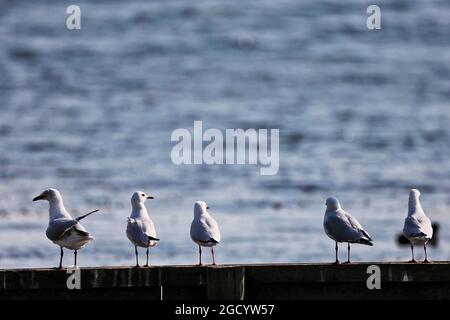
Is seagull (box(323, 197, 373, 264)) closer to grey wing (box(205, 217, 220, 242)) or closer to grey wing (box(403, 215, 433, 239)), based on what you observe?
grey wing (box(403, 215, 433, 239))

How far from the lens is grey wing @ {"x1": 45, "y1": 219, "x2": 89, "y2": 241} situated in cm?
1217

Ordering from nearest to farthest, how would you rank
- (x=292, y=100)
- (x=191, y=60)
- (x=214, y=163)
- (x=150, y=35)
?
(x=214, y=163)
(x=292, y=100)
(x=191, y=60)
(x=150, y=35)

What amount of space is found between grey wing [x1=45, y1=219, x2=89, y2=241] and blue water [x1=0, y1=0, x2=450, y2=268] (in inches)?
213

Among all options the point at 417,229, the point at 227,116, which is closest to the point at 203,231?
the point at 417,229

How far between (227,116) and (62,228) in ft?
84.3

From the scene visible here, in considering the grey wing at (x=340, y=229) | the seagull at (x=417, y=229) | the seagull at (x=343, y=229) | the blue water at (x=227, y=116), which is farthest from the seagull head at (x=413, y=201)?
the blue water at (x=227, y=116)

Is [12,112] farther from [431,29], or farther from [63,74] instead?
[431,29]

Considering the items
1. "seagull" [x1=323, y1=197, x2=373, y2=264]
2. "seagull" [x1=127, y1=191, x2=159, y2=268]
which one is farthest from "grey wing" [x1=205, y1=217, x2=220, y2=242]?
"seagull" [x1=323, y1=197, x2=373, y2=264]

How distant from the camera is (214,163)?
1126 inches

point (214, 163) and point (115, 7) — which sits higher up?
point (115, 7)

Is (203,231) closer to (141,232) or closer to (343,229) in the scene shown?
(141,232)

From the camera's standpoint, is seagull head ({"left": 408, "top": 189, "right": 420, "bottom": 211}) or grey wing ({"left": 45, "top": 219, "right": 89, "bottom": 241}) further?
seagull head ({"left": 408, "top": 189, "right": 420, "bottom": 211})
